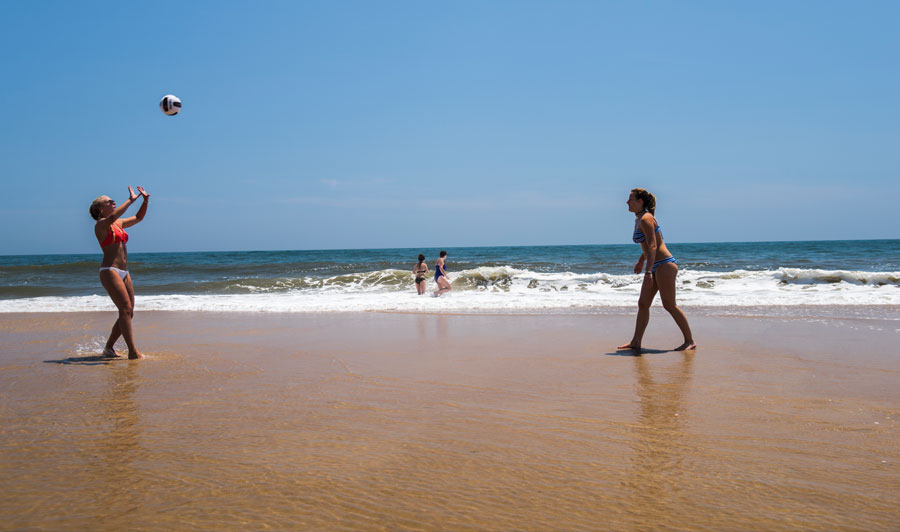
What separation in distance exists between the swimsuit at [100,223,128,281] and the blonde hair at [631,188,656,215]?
5.31 m

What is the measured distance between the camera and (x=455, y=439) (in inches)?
127

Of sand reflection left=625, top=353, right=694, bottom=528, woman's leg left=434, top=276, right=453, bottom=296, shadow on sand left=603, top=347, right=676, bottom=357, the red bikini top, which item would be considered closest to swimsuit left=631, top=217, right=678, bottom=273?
shadow on sand left=603, top=347, right=676, bottom=357

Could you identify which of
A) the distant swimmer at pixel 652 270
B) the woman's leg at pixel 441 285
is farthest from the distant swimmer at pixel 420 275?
the distant swimmer at pixel 652 270

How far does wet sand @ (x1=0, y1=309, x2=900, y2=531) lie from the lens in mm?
2305

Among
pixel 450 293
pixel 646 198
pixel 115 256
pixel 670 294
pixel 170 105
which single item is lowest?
pixel 450 293

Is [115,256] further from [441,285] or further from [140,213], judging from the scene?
[441,285]

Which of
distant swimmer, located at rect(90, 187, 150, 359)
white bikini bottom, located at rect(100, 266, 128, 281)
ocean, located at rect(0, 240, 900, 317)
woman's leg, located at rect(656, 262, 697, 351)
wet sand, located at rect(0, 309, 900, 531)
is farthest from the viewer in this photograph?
ocean, located at rect(0, 240, 900, 317)

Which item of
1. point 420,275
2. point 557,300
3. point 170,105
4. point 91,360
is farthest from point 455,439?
point 420,275

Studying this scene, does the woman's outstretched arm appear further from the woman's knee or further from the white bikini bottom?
the woman's knee

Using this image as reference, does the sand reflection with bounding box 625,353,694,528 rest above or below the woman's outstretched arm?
below

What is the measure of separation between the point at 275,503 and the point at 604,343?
519 cm

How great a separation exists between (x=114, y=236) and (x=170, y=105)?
3.76m

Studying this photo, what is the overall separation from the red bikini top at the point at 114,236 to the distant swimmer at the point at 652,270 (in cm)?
Answer: 531

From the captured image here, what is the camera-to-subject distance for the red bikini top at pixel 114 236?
19.1 feet
